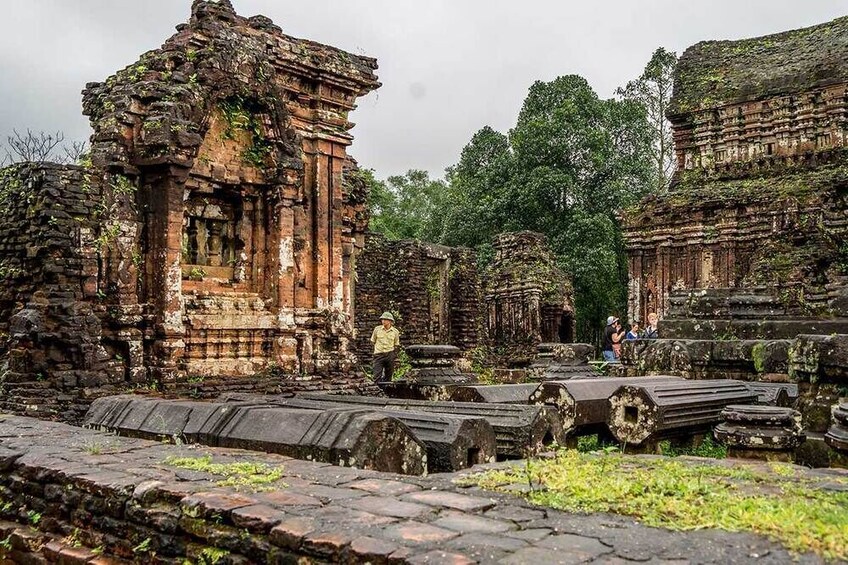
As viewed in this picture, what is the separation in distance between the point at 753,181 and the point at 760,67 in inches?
166

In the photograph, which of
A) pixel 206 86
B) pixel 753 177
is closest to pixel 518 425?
pixel 206 86

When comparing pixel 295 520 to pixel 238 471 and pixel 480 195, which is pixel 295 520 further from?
pixel 480 195

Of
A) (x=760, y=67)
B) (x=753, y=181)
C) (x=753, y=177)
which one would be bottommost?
(x=753, y=181)

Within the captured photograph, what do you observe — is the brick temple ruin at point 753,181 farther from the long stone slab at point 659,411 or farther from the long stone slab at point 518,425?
the long stone slab at point 518,425

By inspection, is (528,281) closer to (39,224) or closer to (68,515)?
(39,224)

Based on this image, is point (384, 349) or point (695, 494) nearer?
point (695, 494)

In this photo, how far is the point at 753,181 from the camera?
2081cm

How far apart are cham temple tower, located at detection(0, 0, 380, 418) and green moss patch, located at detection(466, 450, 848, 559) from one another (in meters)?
6.04

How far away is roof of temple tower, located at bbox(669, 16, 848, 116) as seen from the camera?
2134 centimetres

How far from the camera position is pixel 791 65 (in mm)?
22219

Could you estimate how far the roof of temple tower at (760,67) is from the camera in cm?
2134

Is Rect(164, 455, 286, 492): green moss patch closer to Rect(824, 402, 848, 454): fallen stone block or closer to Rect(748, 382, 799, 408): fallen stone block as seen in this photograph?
Rect(824, 402, 848, 454): fallen stone block

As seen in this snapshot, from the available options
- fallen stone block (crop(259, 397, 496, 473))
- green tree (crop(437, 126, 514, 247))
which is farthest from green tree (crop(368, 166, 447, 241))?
fallen stone block (crop(259, 397, 496, 473))

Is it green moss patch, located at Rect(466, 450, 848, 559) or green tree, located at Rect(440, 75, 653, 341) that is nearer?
green moss patch, located at Rect(466, 450, 848, 559)
